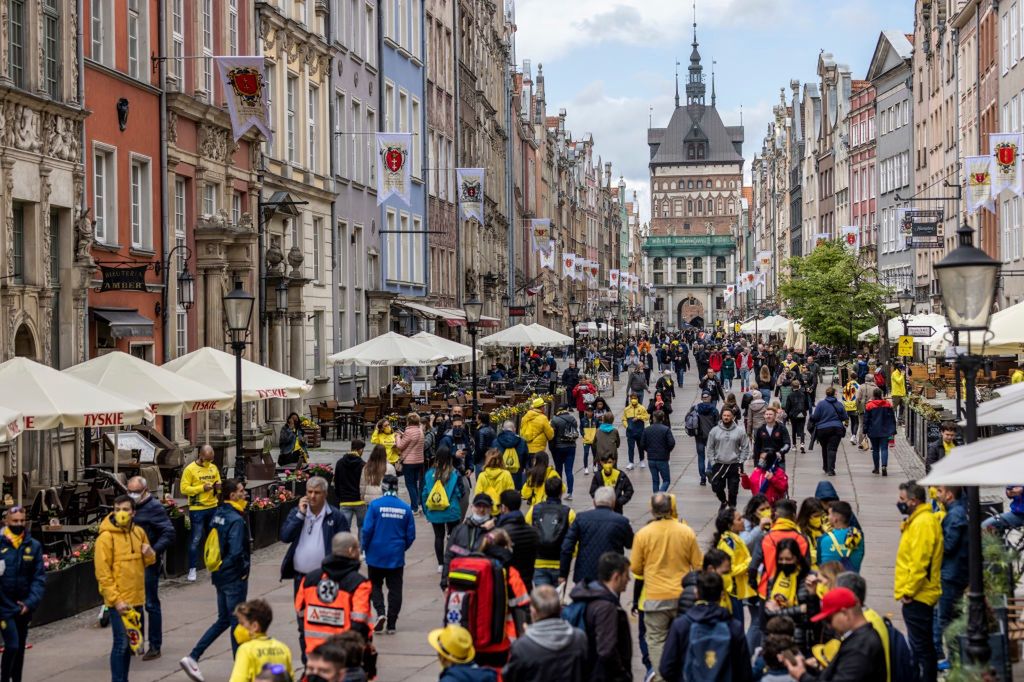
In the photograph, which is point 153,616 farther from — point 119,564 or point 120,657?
point 120,657

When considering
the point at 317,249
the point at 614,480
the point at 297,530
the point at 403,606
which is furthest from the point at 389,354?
the point at 297,530

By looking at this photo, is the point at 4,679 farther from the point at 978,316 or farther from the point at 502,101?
the point at 502,101

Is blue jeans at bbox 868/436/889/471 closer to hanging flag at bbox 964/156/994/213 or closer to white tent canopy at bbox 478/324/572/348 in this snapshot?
hanging flag at bbox 964/156/994/213

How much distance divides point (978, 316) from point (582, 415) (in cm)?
2530

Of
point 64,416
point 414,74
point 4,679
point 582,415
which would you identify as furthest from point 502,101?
point 4,679

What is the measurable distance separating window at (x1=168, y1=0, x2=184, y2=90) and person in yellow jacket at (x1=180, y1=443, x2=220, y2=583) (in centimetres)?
1303

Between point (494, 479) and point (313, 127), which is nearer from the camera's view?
point (494, 479)

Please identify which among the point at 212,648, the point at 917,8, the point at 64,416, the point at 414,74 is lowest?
the point at 212,648

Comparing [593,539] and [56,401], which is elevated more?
[56,401]

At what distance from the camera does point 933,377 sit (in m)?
48.5

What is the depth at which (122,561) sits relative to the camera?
12227mm

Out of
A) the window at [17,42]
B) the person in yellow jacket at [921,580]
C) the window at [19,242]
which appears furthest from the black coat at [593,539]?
the window at [17,42]

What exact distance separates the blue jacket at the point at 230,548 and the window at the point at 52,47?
11843 mm

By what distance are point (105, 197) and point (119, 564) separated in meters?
14.3
